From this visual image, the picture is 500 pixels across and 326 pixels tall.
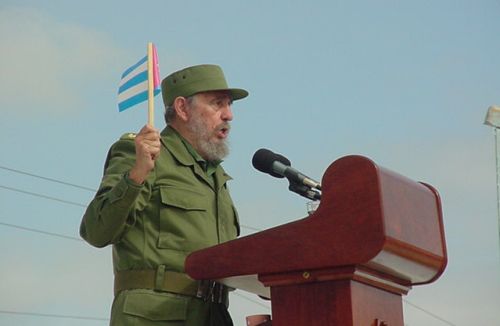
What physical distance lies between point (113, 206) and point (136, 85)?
450mm

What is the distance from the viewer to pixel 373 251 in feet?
7.25

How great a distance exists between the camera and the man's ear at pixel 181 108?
12.0 feet

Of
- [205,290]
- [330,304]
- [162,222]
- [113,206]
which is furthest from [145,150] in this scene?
[330,304]

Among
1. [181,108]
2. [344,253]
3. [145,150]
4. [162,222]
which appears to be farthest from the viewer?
[181,108]

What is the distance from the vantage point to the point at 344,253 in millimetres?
2250

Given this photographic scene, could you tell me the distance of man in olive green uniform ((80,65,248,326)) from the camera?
294 cm

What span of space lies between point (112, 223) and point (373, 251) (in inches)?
39.9

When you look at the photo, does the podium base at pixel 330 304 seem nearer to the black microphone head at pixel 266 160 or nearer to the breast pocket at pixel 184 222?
the black microphone head at pixel 266 160

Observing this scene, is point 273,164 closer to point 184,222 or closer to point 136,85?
point 184,222

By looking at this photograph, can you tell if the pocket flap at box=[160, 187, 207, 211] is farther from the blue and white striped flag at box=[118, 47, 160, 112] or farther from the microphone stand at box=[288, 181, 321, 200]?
the microphone stand at box=[288, 181, 321, 200]

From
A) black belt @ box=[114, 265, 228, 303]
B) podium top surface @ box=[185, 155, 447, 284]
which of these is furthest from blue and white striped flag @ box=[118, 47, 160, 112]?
podium top surface @ box=[185, 155, 447, 284]

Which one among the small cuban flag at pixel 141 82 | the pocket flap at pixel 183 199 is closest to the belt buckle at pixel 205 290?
the pocket flap at pixel 183 199

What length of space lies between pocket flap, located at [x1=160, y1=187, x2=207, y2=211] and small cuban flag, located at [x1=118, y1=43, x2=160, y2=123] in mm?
303

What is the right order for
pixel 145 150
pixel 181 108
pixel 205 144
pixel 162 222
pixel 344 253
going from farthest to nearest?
pixel 181 108, pixel 205 144, pixel 162 222, pixel 145 150, pixel 344 253
